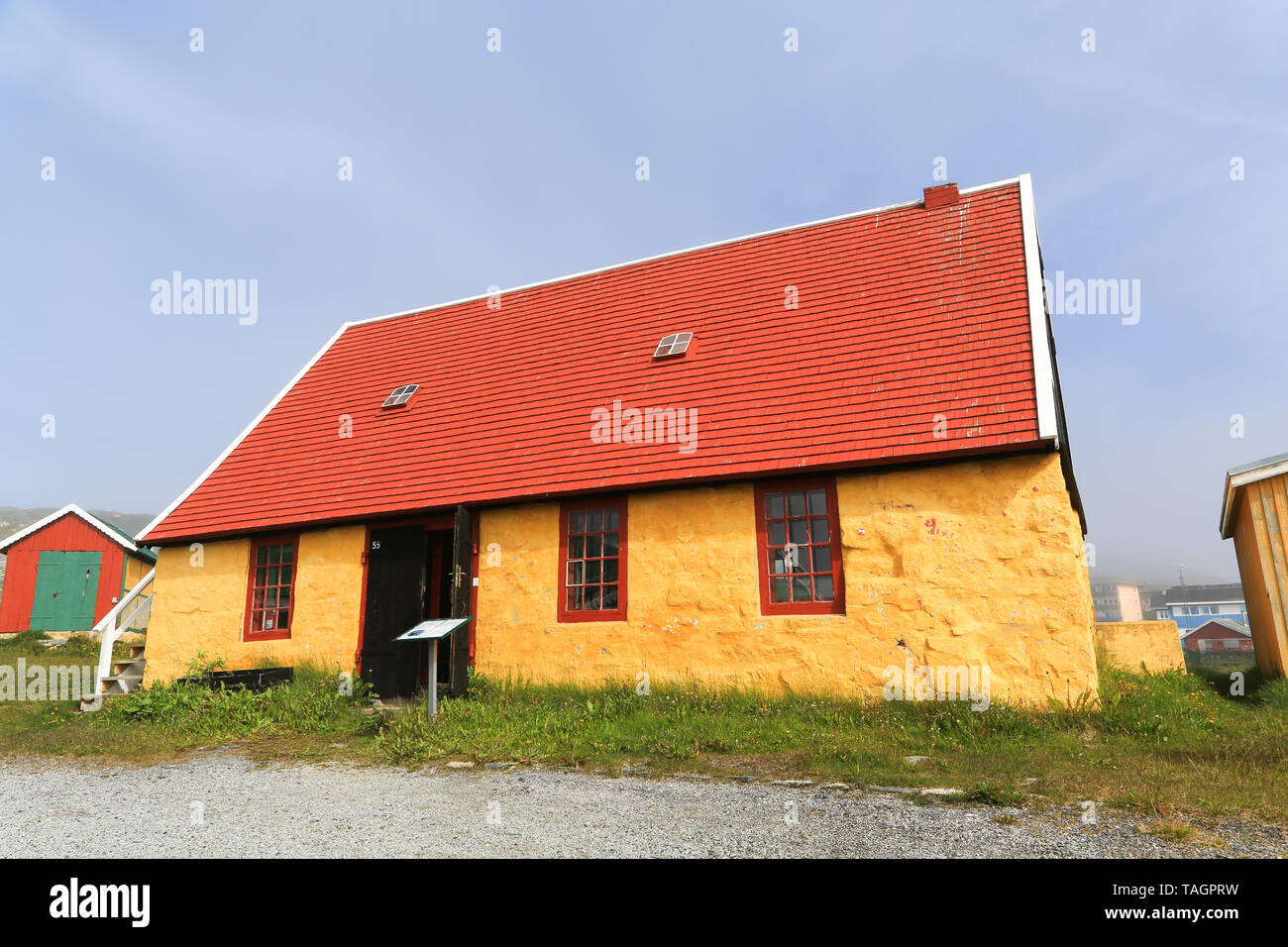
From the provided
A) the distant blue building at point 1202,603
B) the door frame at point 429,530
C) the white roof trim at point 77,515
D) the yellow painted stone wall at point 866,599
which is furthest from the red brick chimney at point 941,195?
the distant blue building at point 1202,603

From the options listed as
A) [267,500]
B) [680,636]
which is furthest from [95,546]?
[680,636]

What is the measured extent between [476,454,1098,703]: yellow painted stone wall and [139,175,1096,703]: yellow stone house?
0.03 m

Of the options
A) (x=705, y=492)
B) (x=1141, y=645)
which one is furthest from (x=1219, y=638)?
(x=705, y=492)

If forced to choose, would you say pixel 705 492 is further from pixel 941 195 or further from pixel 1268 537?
pixel 1268 537

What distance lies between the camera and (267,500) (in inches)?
480

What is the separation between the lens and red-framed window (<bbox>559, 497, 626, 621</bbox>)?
9.84 m

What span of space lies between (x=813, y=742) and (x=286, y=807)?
180 inches

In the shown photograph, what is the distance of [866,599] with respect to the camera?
8555 mm

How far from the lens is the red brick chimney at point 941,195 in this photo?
11.6m

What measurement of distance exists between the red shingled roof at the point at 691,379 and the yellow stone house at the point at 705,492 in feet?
0.15

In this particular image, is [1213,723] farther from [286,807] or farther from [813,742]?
[286,807]

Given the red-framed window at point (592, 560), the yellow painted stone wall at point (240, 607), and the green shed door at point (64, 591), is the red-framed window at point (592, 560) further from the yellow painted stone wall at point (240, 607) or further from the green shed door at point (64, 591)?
the green shed door at point (64, 591)

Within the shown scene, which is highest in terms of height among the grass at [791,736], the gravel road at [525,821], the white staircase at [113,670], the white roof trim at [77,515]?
the white roof trim at [77,515]

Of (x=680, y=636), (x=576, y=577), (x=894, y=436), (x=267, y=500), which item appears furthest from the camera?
(x=267, y=500)
